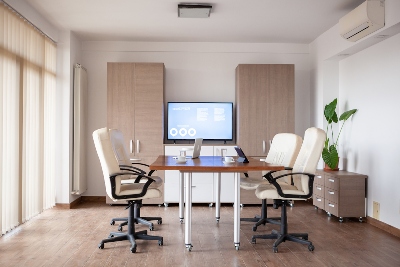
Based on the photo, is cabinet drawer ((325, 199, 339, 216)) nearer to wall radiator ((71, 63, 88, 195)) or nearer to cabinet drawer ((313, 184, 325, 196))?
cabinet drawer ((313, 184, 325, 196))

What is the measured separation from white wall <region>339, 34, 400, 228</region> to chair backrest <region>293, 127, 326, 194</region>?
4.50 feet

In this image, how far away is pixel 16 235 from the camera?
4.65m

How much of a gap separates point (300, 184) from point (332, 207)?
62.7 inches

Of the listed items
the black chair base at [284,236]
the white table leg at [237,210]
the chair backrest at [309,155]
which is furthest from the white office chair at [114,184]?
the chair backrest at [309,155]

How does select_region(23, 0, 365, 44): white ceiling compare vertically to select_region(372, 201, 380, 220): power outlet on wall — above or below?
above

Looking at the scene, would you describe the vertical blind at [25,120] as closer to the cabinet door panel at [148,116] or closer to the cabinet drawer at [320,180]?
the cabinet door panel at [148,116]

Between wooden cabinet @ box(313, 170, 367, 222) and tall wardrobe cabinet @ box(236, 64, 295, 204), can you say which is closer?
wooden cabinet @ box(313, 170, 367, 222)

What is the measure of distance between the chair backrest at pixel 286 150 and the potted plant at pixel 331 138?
1.00m

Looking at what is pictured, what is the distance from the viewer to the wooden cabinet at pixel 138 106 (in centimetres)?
676

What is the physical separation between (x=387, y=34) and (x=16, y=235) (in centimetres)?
495

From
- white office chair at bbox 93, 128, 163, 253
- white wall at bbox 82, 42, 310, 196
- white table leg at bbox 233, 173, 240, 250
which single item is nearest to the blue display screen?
white wall at bbox 82, 42, 310, 196

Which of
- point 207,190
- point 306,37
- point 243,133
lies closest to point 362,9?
point 306,37

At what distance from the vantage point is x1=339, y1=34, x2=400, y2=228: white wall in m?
4.97

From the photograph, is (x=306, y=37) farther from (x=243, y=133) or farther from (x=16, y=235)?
(x=16, y=235)
